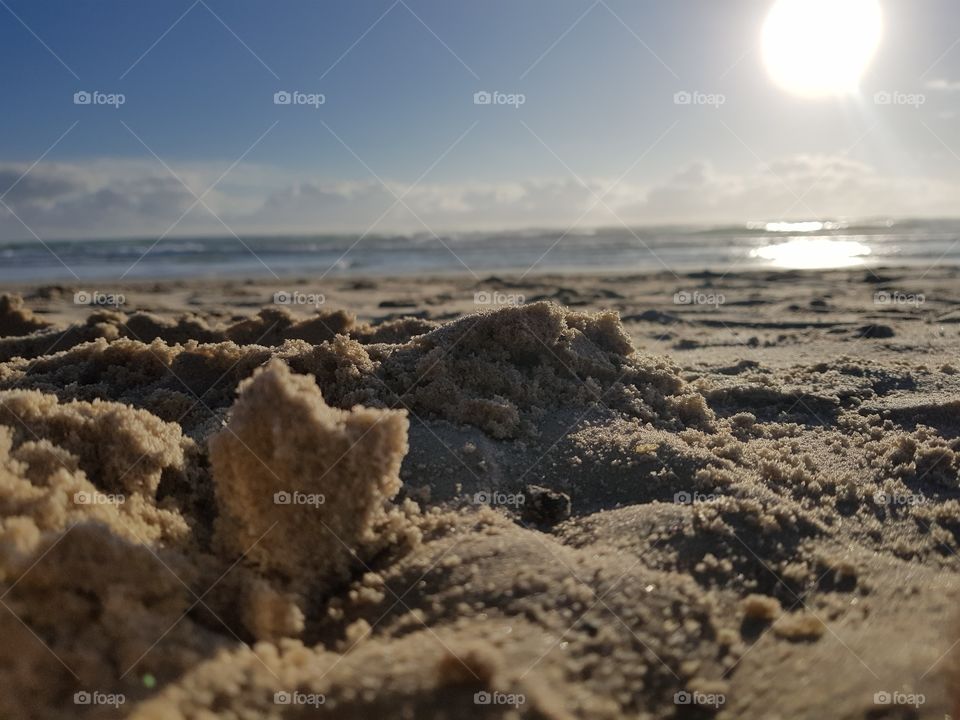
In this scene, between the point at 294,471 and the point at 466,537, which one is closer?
the point at 294,471

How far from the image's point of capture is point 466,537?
277 cm

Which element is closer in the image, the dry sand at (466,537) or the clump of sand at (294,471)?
the dry sand at (466,537)

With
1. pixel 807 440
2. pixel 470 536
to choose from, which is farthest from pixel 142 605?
pixel 807 440

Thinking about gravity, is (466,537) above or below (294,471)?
below

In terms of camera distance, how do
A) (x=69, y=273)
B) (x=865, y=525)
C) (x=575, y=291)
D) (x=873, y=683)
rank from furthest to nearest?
(x=69, y=273), (x=575, y=291), (x=865, y=525), (x=873, y=683)

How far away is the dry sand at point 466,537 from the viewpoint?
1.97 m

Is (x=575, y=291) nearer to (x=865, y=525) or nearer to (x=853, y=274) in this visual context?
(x=853, y=274)

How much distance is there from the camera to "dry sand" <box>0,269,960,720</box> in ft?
6.45

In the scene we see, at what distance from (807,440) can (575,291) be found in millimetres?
8893

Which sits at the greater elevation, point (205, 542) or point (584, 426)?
point (584, 426)

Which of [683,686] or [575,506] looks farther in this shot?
[575,506]

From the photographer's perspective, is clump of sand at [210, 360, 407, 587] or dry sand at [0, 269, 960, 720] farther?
clump of sand at [210, 360, 407, 587]

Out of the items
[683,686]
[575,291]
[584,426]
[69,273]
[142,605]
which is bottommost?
[683,686]

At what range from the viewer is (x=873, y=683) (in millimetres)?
1981
